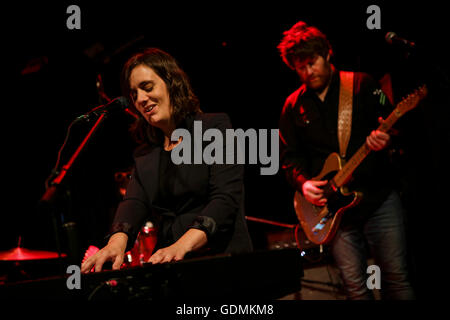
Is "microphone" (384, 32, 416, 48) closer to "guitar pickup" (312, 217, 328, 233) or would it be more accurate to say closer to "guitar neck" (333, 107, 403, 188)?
"guitar neck" (333, 107, 403, 188)

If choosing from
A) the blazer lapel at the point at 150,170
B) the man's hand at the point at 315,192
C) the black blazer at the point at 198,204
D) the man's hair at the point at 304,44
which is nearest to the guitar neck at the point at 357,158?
the man's hand at the point at 315,192

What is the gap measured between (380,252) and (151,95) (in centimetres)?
184

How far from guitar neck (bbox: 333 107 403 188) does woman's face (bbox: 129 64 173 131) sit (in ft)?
4.61

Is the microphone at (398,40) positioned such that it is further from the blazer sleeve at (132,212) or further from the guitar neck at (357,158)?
the blazer sleeve at (132,212)

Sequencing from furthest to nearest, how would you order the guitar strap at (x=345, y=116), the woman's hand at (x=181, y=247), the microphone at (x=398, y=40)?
the guitar strap at (x=345, y=116) → the microphone at (x=398, y=40) → the woman's hand at (x=181, y=247)

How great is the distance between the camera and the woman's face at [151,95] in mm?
1966

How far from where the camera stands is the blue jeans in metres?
2.50

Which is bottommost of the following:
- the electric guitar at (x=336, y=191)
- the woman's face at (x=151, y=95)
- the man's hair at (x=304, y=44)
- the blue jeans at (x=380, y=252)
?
the blue jeans at (x=380, y=252)

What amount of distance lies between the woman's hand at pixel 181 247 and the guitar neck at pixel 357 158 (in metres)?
1.55

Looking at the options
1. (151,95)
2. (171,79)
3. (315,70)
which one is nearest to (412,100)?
(315,70)

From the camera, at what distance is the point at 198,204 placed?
1.83 m

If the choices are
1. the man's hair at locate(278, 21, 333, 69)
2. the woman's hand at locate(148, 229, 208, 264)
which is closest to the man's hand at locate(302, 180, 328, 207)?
the man's hair at locate(278, 21, 333, 69)

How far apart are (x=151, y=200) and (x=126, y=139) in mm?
3357
